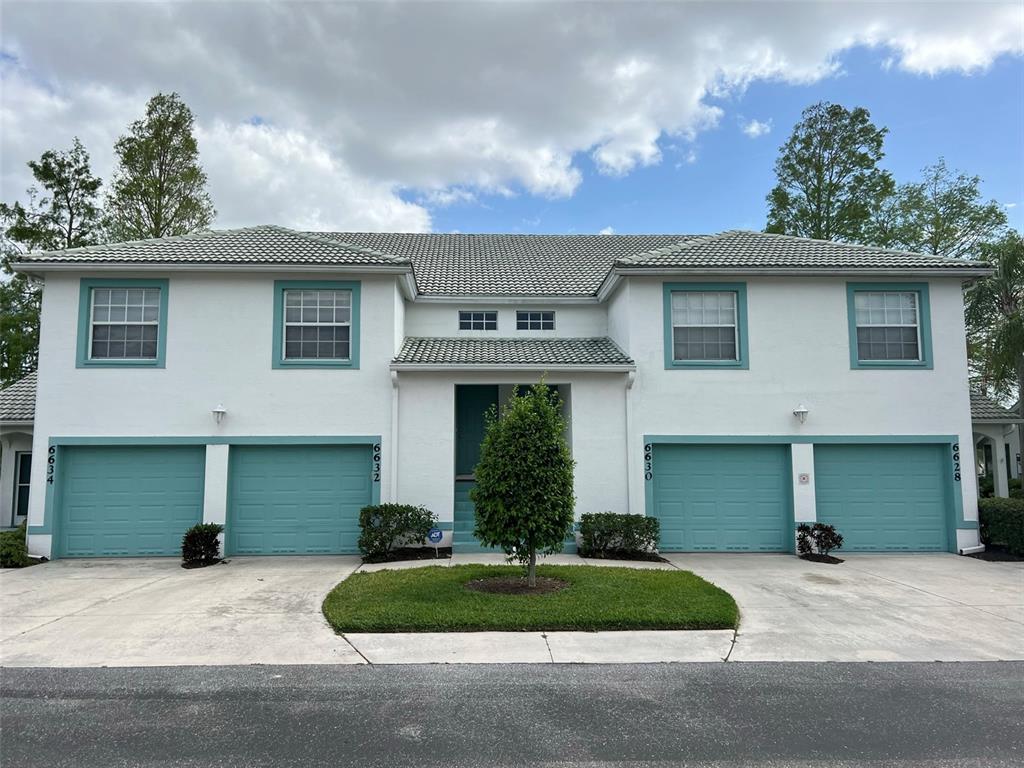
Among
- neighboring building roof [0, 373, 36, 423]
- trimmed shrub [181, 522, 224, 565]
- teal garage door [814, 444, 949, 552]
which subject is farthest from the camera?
neighboring building roof [0, 373, 36, 423]

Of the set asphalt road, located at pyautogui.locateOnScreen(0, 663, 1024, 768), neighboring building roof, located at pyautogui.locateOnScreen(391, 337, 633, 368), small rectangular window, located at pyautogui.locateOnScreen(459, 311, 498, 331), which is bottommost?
asphalt road, located at pyautogui.locateOnScreen(0, 663, 1024, 768)

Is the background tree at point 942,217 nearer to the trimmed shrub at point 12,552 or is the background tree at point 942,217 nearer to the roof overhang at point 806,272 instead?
the roof overhang at point 806,272

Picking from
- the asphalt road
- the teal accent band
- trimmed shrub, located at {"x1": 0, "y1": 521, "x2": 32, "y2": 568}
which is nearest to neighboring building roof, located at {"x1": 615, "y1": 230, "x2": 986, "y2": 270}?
the teal accent band

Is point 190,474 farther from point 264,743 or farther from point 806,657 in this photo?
point 806,657

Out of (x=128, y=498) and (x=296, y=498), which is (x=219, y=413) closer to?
(x=296, y=498)

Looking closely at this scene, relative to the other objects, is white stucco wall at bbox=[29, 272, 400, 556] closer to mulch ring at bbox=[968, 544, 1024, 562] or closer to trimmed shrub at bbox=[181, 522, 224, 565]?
trimmed shrub at bbox=[181, 522, 224, 565]

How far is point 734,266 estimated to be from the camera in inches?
491

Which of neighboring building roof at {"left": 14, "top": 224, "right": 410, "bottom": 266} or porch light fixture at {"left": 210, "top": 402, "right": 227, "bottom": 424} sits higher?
neighboring building roof at {"left": 14, "top": 224, "right": 410, "bottom": 266}

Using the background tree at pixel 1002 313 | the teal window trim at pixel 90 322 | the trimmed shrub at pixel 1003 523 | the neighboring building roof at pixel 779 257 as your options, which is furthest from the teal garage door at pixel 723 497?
the teal window trim at pixel 90 322

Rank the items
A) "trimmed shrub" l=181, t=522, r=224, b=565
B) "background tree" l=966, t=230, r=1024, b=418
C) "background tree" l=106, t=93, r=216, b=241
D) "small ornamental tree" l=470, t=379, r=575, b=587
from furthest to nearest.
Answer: "background tree" l=106, t=93, r=216, b=241 → "background tree" l=966, t=230, r=1024, b=418 → "trimmed shrub" l=181, t=522, r=224, b=565 → "small ornamental tree" l=470, t=379, r=575, b=587

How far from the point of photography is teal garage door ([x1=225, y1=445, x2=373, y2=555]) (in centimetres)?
1193

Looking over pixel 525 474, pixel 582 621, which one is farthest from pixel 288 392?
pixel 582 621

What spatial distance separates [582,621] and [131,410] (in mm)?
9752

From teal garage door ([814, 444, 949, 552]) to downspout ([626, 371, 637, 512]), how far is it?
3.87 metres
